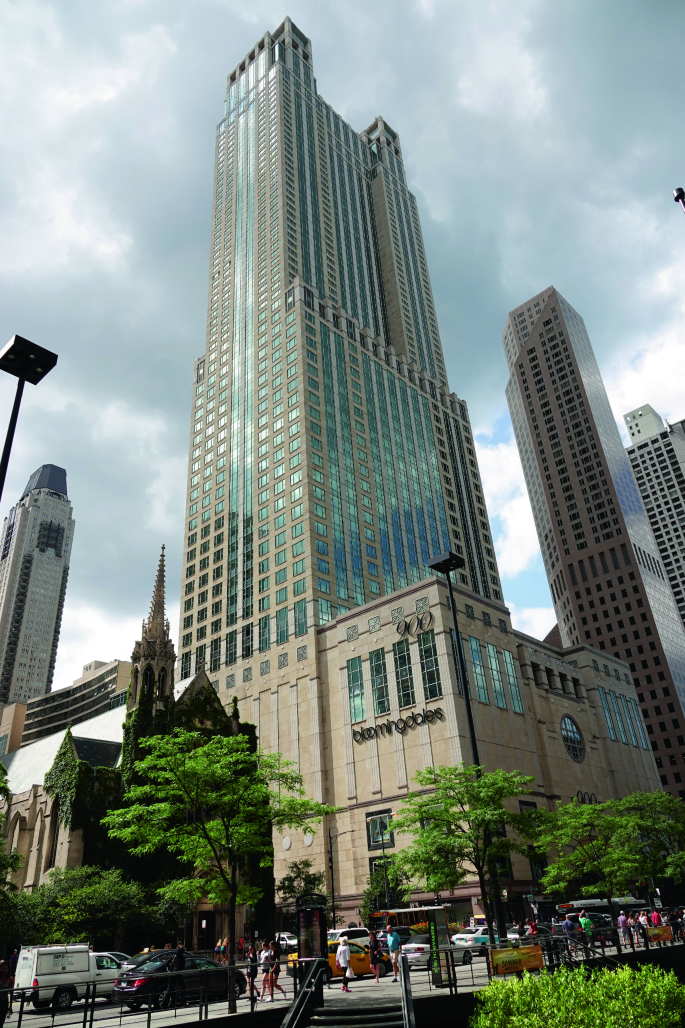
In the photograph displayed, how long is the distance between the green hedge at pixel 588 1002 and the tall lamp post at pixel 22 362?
69.7ft

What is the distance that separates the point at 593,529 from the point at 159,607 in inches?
4891

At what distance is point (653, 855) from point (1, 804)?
62254mm

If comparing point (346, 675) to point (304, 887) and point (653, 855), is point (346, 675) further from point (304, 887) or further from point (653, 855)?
point (653, 855)

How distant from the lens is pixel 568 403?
18662 centimetres

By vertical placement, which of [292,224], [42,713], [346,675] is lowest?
[346,675]

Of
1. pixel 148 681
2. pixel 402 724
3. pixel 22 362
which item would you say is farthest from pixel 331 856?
pixel 22 362

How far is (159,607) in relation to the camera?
74.2 meters

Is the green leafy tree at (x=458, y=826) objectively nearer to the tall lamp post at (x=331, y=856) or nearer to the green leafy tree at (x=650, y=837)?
the green leafy tree at (x=650, y=837)

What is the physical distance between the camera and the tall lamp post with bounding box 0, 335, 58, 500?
2438cm

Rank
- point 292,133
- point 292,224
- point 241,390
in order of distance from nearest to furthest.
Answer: point 241,390
point 292,224
point 292,133

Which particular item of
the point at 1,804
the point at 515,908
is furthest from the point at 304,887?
the point at 1,804

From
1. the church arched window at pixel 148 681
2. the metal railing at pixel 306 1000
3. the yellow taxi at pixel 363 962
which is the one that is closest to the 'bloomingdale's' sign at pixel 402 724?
the church arched window at pixel 148 681

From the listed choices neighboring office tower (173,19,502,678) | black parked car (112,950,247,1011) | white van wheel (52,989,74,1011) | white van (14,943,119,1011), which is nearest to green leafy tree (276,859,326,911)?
Result: neighboring office tower (173,19,502,678)

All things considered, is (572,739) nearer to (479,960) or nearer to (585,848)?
(585,848)
